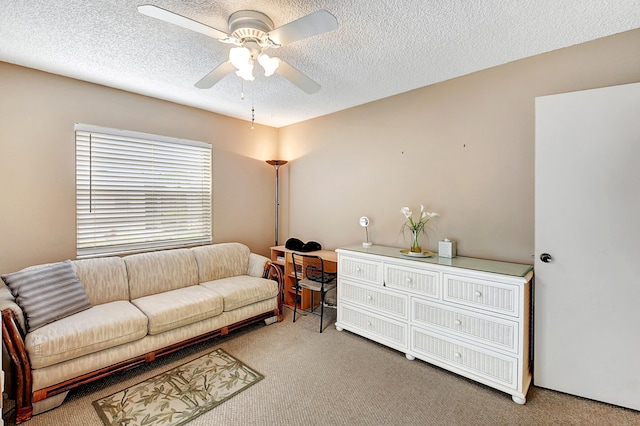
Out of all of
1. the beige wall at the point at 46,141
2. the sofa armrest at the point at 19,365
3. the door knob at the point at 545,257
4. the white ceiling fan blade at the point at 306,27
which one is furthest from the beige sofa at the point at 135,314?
the door knob at the point at 545,257

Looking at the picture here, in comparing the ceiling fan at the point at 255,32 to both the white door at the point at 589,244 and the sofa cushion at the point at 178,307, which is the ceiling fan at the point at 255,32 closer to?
the white door at the point at 589,244

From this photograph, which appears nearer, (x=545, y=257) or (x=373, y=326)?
(x=545, y=257)

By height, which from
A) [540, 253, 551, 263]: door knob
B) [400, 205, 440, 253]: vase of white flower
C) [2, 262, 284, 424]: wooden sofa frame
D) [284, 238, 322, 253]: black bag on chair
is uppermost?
[400, 205, 440, 253]: vase of white flower

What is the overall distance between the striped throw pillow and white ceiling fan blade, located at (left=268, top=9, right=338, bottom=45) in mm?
2521

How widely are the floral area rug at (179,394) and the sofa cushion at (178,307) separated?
0.38m

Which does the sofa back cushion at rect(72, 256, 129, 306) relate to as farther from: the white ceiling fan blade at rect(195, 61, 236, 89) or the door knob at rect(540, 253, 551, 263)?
the door knob at rect(540, 253, 551, 263)

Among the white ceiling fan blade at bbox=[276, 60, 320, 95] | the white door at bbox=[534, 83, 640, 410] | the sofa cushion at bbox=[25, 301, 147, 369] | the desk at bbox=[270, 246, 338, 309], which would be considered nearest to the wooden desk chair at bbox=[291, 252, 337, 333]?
the desk at bbox=[270, 246, 338, 309]

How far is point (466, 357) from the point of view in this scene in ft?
7.41

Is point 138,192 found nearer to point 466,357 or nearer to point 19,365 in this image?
point 19,365

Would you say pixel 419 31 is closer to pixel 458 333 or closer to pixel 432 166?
pixel 432 166

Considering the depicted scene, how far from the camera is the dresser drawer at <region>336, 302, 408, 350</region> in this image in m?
2.65

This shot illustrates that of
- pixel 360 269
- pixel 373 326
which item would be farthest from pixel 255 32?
pixel 373 326

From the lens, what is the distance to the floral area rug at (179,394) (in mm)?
1888

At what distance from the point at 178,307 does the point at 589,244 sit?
325 cm
